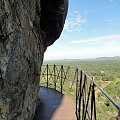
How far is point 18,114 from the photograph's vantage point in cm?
575

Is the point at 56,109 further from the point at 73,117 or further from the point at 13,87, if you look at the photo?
the point at 13,87

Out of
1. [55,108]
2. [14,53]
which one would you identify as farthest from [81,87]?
[14,53]

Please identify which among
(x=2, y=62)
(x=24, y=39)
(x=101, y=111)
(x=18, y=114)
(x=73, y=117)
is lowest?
(x=101, y=111)

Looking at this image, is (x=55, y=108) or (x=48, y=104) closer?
(x=55, y=108)

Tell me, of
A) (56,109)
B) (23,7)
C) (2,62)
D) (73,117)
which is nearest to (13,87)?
(2,62)

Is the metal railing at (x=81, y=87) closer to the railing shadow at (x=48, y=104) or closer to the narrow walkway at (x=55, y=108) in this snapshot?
the narrow walkway at (x=55, y=108)

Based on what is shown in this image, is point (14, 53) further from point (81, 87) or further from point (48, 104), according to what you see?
point (48, 104)

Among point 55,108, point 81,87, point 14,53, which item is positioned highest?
point 14,53

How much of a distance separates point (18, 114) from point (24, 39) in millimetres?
1792

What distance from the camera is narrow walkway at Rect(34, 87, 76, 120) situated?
9.35 meters

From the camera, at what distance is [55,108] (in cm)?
1036

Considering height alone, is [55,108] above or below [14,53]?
below

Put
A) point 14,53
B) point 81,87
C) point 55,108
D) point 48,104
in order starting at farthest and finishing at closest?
point 48,104 → point 55,108 → point 81,87 → point 14,53

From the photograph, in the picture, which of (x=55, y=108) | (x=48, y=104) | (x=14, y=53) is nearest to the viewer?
(x=14, y=53)
